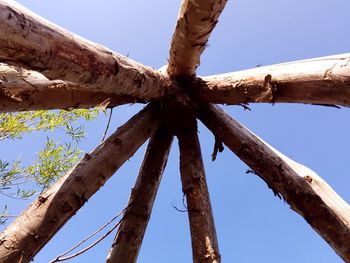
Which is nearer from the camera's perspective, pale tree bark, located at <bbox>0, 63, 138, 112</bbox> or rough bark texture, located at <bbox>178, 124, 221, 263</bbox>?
pale tree bark, located at <bbox>0, 63, 138, 112</bbox>

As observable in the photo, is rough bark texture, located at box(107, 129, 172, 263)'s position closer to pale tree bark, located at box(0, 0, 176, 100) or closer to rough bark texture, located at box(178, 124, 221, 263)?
rough bark texture, located at box(178, 124, 221, 263)

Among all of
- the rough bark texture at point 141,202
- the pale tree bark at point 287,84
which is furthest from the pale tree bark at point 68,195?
the pale tree bark at point 287,84

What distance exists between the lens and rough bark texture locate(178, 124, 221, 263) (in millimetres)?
3324

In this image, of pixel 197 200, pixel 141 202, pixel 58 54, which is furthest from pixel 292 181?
pixel 58 54

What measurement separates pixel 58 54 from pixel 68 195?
1.15 metres

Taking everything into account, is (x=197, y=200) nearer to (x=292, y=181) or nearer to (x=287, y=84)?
(x=292, y=181)

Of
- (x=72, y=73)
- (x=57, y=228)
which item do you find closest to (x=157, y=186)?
(x=57, y=228)

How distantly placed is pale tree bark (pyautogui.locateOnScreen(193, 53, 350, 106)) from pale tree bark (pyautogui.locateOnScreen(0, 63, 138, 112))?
968 mm

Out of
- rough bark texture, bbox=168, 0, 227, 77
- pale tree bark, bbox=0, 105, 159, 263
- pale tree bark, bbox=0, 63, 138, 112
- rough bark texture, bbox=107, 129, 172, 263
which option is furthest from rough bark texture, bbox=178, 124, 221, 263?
pale tree bark, bbox=0, 63, 138, 112

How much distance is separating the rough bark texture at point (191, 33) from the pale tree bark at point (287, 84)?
234mm

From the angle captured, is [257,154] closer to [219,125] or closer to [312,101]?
[219,125]

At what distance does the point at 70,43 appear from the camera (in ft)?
7.85

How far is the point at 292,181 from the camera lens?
3.36m

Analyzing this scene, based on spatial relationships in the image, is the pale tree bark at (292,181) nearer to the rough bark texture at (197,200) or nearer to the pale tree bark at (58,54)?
the rough bark texture at (197,200)
